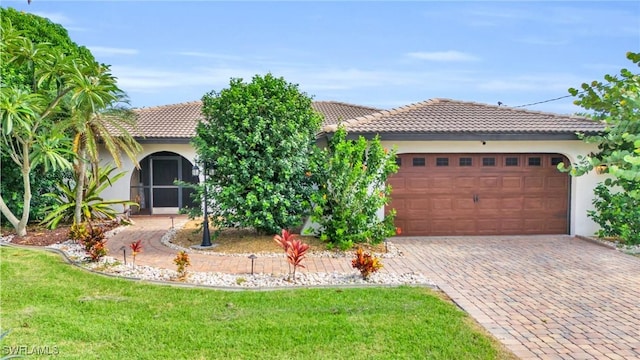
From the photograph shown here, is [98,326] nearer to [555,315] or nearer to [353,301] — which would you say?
[353,301]

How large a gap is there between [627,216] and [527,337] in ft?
26.1

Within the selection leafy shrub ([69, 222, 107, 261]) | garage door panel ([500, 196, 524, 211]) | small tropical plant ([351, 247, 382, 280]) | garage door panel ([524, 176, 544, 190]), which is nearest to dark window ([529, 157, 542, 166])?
garage door panel ([524, 176, 544, 190])

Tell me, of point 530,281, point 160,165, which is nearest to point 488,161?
point 530,281

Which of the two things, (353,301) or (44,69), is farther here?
(44,69)

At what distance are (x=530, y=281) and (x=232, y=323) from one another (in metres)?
5.45

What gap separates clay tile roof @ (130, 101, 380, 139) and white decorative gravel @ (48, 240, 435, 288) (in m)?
7.02

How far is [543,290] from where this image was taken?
757 cm

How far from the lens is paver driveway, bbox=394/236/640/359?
5.40 metres

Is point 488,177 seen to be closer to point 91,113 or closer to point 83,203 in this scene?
point 91,113

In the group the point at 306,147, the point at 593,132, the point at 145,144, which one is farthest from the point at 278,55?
the point at 593,132

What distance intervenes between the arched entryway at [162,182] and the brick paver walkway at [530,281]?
5538 mm

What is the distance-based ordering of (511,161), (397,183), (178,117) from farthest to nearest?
(178,117)
(511,161)
(397,183)

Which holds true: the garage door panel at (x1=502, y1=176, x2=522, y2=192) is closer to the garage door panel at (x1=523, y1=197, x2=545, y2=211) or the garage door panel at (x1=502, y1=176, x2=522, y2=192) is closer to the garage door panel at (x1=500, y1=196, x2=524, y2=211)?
the garage door panel at (x1=500, y1=196, x2=524, y2=211)

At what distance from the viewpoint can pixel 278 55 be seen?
1755cm
